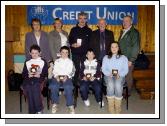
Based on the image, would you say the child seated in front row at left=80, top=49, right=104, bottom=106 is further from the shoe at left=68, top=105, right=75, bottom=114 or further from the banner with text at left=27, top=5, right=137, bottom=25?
the banner with text at left=27, top=5, right=137, bottom=25

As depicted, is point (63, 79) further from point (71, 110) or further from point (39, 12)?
point (39, 12)

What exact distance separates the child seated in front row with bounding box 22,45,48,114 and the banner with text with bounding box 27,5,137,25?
5.05 ft

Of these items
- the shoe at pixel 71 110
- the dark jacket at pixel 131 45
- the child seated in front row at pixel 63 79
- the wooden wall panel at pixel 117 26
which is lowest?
the shoe at pixel 71 110

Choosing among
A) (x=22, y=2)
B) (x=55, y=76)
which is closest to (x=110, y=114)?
(x=55, y=76)

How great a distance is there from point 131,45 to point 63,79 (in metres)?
1.06

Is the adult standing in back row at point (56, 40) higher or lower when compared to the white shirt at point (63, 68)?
higher

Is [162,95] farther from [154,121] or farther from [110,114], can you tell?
[110,114]

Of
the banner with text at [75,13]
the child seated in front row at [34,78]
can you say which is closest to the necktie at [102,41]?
the child seated in front row at [34,78]

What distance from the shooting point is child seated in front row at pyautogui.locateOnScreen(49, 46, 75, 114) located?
13.7ft

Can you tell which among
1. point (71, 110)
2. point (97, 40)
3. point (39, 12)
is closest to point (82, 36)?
point (97, 40)

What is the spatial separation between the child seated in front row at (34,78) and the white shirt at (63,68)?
0.16m

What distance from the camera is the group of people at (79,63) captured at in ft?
13.6

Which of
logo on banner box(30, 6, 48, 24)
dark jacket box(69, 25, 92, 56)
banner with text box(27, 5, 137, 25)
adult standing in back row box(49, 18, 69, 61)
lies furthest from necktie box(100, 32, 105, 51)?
logo on banner box(30, 6, 48, 24)

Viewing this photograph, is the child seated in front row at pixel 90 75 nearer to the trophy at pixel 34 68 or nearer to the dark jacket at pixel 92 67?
the dark jacket at pixel 92 67
